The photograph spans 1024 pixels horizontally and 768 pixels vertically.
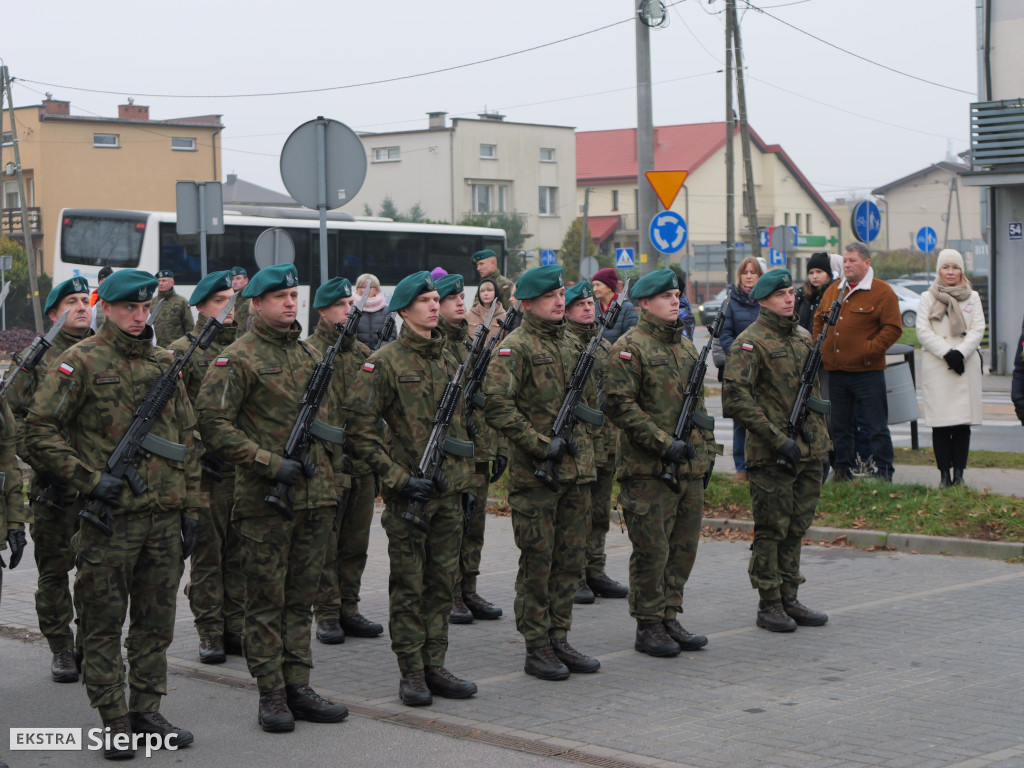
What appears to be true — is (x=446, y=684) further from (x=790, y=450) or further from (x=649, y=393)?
(x=790, y=450)

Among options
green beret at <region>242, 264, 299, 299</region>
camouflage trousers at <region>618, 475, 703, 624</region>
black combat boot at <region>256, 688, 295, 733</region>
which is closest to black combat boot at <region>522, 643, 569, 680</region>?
camouflage trousers at <region>618, 475, 703, 624</region>

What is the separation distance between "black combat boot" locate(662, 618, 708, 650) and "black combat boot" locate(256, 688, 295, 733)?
2.20 meters

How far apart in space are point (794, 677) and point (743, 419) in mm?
1625

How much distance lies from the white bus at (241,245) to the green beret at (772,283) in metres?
18.8

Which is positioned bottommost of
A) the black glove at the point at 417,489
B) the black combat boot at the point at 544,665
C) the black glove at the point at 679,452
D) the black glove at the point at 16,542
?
the black combat boot at the point at 544,665

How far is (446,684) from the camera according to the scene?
20.4ft

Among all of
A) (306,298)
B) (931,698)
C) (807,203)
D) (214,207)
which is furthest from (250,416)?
(807,203)

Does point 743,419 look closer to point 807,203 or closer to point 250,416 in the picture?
point 250,416

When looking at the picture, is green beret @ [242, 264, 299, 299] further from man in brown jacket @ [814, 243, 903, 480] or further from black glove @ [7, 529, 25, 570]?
man in brown jacket @ [814, 243, 903, 480]

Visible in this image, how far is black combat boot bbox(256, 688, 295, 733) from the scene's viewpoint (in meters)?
5.73

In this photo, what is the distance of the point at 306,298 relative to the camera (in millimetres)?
27781

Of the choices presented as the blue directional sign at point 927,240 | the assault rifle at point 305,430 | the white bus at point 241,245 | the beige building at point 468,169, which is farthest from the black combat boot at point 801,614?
the beige building at point 468,169

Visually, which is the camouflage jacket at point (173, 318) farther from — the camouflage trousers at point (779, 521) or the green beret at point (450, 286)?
the camouflage trousers at point (779, 521)

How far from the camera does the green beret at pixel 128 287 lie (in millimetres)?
5594
